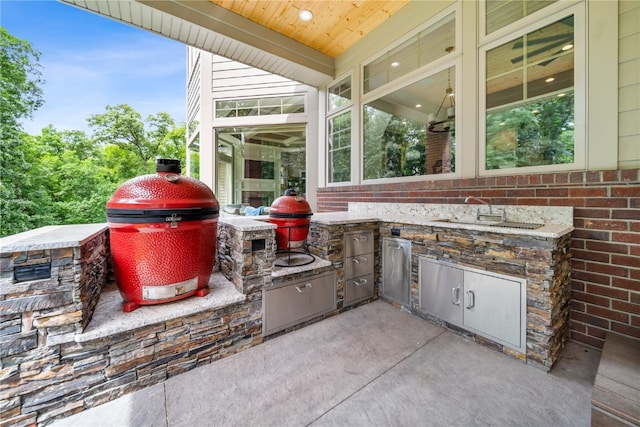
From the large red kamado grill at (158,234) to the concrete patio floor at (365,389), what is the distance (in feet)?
2.14

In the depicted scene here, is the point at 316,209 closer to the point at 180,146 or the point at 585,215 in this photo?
the point at 585,215

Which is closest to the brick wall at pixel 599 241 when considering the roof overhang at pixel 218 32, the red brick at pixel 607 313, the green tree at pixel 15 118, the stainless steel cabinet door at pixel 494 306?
the red brick at pixel 607 313

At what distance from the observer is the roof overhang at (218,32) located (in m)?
2.90

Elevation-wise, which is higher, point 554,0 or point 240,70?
point 240,70

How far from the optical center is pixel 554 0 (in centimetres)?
A: 232

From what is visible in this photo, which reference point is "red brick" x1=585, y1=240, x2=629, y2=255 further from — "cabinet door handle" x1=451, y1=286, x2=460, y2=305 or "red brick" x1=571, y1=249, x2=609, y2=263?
"cabinet door handle" x1=451, y1=286, x2=460, y2=305

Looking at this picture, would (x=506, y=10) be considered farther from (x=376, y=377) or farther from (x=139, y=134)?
(x=139, y=134)

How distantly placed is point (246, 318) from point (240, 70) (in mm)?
6335

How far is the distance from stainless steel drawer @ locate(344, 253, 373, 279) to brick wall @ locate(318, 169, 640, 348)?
1.66 meters

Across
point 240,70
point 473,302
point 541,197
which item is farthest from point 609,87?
point 240,70

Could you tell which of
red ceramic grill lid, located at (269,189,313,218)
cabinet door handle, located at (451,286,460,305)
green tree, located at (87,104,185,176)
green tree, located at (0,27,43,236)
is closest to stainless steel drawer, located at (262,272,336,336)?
red ceramic grill lid, located at (269,189,313,218)

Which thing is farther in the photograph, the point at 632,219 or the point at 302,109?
the point at 302,109

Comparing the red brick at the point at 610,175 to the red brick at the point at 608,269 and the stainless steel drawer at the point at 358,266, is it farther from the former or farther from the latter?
the stainless steel drawer at the point at 358,266

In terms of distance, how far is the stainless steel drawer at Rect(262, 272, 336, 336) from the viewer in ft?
7.54
